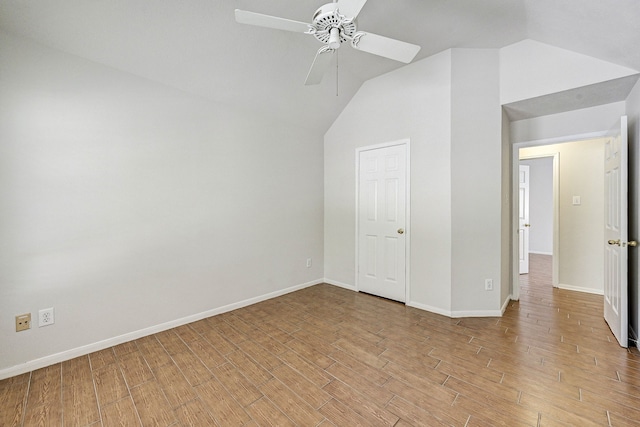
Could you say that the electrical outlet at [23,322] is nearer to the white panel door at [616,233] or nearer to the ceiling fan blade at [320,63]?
the ceiling fan blade at [320,63]

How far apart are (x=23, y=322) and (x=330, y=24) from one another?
2.98 metres

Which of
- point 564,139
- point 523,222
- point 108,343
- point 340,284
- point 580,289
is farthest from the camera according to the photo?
point 523,222

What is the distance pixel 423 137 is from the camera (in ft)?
10.5

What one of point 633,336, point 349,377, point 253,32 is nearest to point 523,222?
point 633,336

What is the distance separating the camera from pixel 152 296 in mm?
2680

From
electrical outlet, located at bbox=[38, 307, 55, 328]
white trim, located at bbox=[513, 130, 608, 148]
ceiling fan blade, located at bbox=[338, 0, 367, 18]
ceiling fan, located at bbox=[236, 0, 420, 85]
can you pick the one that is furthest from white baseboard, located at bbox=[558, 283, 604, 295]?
electrical outlet, located at bbox=[38, 307, 55, 328]

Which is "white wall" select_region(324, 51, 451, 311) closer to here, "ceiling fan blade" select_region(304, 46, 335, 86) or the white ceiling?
the white ceiling

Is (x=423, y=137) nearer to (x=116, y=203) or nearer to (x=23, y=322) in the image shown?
(x=116, y=203)

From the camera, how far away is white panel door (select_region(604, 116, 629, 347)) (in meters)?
2.29

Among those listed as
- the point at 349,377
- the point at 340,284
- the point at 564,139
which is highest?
the point at 564,139

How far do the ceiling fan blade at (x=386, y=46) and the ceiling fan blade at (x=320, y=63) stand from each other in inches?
7.3

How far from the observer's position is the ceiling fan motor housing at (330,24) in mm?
1516

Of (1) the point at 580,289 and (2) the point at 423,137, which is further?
(1) the point at 580,289

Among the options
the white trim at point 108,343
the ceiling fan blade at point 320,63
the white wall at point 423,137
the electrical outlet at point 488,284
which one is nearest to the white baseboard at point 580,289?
the electrical outlet at point 488,284
